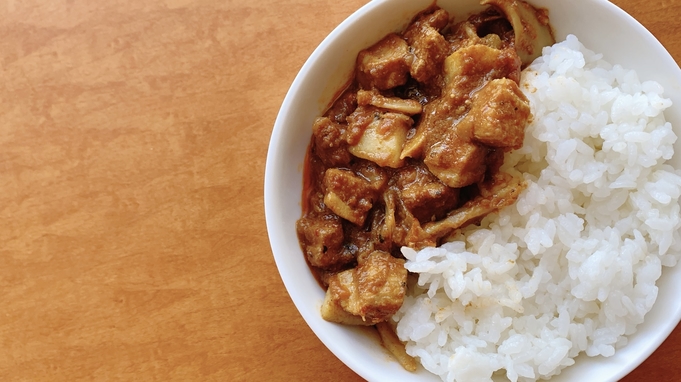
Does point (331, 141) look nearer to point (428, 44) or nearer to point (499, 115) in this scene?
point (428, 44)

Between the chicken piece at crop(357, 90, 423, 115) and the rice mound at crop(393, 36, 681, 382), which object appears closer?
the rice mound at crop(393, 36, 681, 382)

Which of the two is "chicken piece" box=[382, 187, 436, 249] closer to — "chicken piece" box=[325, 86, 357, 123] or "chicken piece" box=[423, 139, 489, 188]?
"chicken piece" box=[423, 139, 489, 188]

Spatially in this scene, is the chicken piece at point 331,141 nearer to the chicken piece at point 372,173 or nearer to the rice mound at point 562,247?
the chicken piece at point 372,173

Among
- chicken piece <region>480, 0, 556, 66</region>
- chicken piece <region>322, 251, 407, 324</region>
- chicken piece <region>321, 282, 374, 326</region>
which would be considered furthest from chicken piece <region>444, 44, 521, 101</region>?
chicken piece <region>321, 282, 374, 326</region>

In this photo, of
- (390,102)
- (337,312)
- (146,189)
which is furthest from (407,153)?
(146,189)

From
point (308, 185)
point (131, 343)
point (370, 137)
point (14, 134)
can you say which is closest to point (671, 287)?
point (370, 137)

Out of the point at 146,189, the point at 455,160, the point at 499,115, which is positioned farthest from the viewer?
the point at 146,189

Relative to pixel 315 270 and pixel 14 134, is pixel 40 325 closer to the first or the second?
pixel 14 134
